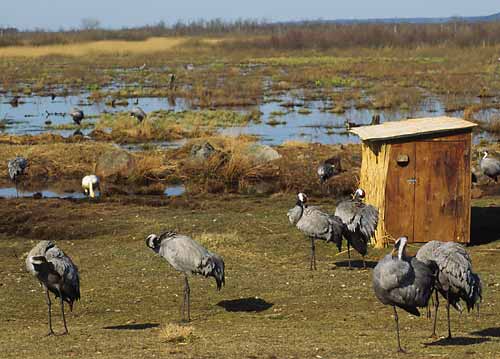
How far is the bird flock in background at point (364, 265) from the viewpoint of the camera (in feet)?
35.1

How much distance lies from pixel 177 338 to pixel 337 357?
7.28 ft

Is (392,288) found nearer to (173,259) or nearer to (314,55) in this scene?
(173,259)

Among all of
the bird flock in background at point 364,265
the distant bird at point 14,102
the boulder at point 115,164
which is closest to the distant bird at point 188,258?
the bird flock in background at point 364,265

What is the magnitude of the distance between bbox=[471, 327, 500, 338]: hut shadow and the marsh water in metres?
23.1

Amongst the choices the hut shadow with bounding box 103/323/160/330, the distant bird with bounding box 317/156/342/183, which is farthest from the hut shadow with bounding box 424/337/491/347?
the distant bird with bounding box 317/156/342/183

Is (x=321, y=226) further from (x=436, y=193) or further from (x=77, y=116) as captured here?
(x=77, y=116)

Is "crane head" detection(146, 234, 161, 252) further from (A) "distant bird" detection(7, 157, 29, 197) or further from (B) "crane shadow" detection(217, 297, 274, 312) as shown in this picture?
(A) "distant bird" detection(7, 157, 29, 197)

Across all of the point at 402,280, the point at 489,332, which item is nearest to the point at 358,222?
the point at 489,332

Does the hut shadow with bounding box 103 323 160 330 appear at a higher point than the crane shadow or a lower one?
higher

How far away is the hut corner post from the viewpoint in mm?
18344

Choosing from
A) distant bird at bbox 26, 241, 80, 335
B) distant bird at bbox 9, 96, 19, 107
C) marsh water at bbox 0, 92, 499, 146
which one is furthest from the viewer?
distant bird at bbox 9, 96, 19, 107

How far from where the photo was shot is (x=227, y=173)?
27234mm

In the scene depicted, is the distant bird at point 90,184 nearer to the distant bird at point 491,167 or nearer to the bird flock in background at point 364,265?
the bird flock in background at point 364,265

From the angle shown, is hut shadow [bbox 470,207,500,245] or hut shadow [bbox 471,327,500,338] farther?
hut shadow [bbox 470,207,500,245]
